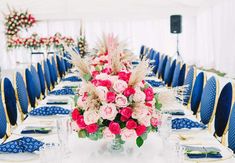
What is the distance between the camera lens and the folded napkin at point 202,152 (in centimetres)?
217

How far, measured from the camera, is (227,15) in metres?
10.6

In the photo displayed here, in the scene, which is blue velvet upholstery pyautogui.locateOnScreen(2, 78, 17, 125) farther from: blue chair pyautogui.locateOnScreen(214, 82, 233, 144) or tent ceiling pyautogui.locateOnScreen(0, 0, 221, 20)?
tent ceiling pyautogui.locateOnScreen(0, 0, 221, 20)

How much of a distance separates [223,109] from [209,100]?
37cm

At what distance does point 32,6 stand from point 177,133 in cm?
1197

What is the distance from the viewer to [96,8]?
13.9 m

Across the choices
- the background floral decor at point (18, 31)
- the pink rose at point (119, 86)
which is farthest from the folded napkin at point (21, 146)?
the background floral decor at point (18, 31)

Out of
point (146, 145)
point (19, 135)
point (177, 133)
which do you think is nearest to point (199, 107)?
point (177, 133)

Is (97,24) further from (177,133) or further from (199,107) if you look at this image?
(177,133)

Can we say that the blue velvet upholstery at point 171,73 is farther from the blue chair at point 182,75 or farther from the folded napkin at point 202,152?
the folded napkin at point 202,152

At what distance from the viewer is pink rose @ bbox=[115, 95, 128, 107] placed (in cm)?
212

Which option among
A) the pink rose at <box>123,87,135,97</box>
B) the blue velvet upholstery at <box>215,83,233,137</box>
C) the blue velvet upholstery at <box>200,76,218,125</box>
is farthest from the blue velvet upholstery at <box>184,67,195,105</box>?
the pink rose at <box>123,87,135,97</box>

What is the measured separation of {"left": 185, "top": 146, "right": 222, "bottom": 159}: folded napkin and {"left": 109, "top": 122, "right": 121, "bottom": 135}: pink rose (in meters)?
0.44

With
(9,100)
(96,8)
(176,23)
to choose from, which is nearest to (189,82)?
(9,100)

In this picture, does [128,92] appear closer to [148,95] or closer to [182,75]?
[148,95]
